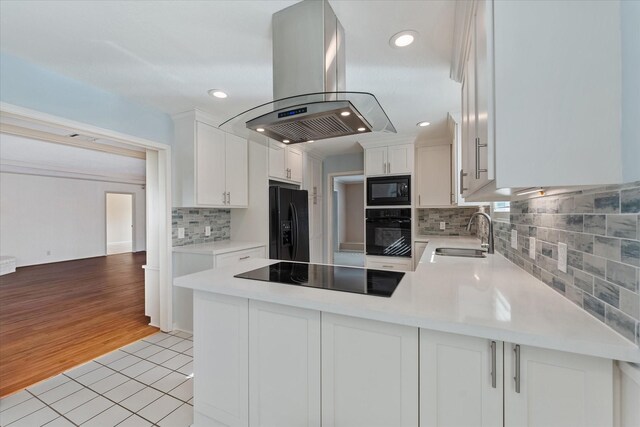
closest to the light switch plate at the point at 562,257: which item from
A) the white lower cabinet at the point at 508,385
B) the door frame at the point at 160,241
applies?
Answer: the white lower cabinet at the point at 508,385

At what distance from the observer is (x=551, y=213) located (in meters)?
1.27

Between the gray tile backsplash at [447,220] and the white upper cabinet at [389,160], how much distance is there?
79cm

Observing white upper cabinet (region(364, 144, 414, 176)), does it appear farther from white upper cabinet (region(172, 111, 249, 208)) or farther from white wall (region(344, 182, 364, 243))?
white wall (region(344, 182, 364, 243))

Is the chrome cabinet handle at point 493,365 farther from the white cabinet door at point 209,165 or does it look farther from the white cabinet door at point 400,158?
the white cabinet door at point 400,158

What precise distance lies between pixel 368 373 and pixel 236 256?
2.16 metres

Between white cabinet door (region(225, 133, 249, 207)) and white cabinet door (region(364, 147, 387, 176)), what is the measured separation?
1660 millimetres

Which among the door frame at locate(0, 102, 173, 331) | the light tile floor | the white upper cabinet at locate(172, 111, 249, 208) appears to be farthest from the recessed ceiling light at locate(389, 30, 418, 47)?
the light tile floor

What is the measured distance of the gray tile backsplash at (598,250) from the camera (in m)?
0.75

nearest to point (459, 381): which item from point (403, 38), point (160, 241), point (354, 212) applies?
point (403, 38)

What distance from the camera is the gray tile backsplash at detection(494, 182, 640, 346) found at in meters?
0.75

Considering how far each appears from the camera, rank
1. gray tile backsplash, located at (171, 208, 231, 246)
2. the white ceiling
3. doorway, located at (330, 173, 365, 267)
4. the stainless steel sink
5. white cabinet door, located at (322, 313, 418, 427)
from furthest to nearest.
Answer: doorway, located at (330, 173, 365, 267) → gray tile backsplash, located at (171, 208, 231, 246) → the stainless steel sink → the white ceiling → white cabinet door, located at (322, 313, 418, 427)

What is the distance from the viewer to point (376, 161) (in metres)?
3.79

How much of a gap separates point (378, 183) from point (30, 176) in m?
7.95

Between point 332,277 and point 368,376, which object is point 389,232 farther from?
point 368,376
